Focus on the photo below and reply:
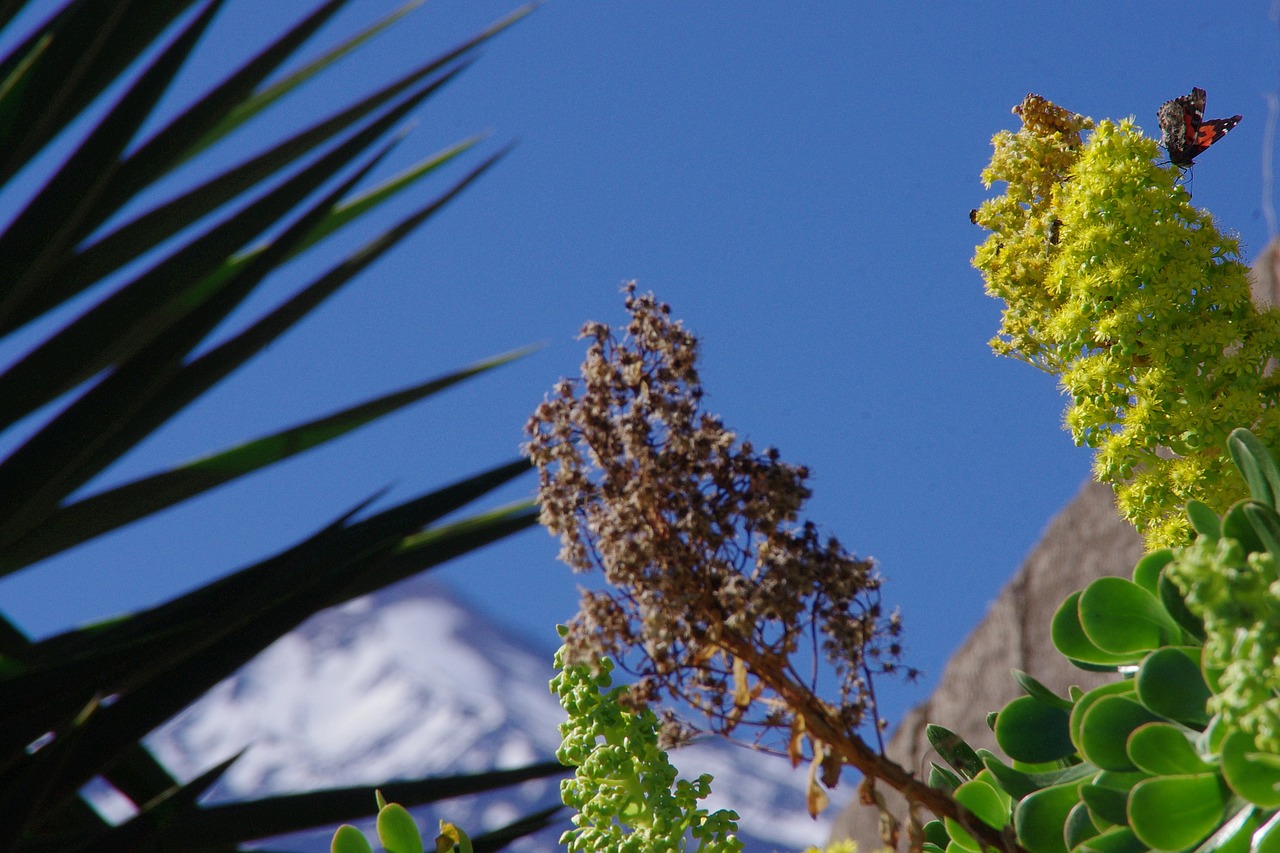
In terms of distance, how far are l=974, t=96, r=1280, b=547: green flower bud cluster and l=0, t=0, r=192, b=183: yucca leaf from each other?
1.53 metres

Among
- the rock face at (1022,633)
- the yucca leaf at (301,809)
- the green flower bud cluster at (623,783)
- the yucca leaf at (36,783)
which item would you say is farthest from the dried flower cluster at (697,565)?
the rock face at (1022,633)

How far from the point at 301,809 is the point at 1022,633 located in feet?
4.65

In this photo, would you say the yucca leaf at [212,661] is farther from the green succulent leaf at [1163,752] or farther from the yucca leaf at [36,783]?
the green succulent leaf at [1163,752]

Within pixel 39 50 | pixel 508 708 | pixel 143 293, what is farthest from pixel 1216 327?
pixel 508 708

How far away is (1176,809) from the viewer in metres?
0.48

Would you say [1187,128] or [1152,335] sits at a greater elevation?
[1187,128]

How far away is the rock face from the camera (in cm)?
219

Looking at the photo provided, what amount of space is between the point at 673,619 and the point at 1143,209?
34 cm

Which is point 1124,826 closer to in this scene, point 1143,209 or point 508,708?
point 1143,209

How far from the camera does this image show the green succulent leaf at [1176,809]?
0.47m

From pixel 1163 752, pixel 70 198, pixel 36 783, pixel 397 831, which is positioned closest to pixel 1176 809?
pixel 1163 752

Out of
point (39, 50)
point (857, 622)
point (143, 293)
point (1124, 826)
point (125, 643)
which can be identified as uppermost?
point (39, 50)

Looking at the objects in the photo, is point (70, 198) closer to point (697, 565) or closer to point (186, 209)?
point (186, 209)

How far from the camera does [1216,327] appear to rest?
24.4 inches
